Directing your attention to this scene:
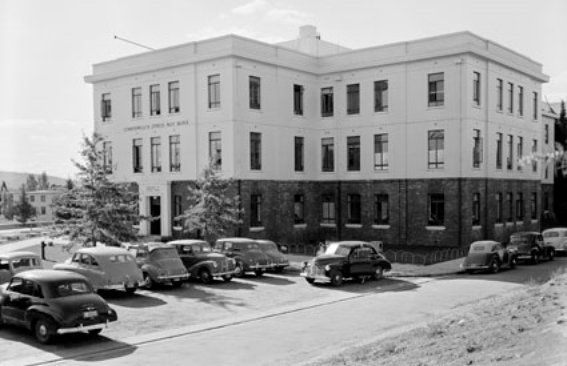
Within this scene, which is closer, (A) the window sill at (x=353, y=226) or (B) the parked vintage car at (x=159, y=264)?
(B) the parked vintage car at (x=159, y=264)

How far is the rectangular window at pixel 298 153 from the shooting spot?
44.2 m

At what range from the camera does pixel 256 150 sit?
134ft

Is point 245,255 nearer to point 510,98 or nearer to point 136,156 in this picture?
point 136,156

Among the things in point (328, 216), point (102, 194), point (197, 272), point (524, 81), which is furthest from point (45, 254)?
point (524, 81)

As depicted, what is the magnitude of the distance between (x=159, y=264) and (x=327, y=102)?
24.4 metres

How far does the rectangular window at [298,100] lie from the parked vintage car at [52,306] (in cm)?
2900

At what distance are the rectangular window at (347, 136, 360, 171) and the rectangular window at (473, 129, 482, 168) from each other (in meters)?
8.13

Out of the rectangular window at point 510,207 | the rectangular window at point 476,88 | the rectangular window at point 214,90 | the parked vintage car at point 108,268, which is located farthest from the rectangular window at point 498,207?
the parked vintage car at point 108,268

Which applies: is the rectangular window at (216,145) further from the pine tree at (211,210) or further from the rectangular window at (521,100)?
the rectangular window at (521,100)

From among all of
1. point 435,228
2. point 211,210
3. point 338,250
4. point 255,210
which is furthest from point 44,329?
point 435,228

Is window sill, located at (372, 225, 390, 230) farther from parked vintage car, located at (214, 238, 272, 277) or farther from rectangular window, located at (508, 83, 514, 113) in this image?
parked vintage car, located at (214, 238, 272, 277)

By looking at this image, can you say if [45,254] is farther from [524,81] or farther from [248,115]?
[524,81]

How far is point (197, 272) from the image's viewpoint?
2638 cm

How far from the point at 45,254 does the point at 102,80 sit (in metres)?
16.0
